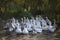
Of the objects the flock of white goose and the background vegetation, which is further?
the background vegetation

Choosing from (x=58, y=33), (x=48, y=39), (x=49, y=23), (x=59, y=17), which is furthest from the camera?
(x=59, y=17)

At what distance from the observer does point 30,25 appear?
4.84 feet

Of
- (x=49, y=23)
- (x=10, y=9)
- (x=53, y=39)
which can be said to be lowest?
(x=53, y=39)

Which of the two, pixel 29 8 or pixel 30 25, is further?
pixel 29 8

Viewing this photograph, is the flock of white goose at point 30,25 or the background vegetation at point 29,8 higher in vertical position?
the background vegetation at point 29,8

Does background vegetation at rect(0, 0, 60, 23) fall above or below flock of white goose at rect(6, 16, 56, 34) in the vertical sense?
above

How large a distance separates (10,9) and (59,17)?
0.47 metres

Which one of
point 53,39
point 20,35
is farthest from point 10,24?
point 53,39

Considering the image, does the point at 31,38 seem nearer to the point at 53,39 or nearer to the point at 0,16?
the point at 53,39

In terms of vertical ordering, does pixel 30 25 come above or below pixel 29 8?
below

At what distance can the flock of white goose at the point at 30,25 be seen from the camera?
1439mm

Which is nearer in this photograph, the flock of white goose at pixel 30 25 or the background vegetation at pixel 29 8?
the flock of white goose at pixel 30 25

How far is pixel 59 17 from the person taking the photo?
1.65m

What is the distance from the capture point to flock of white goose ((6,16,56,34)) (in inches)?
56.7
